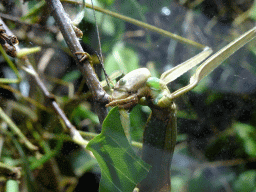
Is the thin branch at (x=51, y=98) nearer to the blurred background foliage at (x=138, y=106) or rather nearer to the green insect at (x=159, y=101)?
the blurred background foliage at (x=138, y=106)

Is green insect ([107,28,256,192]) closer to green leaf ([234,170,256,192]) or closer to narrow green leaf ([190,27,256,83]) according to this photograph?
narrow green leaf ([190,27,256,83])

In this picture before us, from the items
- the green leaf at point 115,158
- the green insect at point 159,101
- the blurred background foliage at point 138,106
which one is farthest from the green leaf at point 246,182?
the green leaf at point 115,158

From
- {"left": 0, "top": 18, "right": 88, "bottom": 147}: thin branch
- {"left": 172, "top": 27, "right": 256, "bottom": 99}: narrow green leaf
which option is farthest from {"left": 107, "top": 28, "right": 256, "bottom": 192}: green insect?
{"left": 0, "top": 18, "right": 88, "bottom": 147}: thin branch

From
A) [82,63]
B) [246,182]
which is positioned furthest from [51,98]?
[246,182]

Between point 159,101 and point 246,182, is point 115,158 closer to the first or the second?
point 159,101

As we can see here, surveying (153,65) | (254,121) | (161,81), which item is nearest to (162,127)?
(161,81)

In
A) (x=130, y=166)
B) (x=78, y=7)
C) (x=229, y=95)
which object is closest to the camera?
(x=130, y=166)

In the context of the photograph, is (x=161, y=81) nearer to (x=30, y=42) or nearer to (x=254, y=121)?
(x=30, y=42)
